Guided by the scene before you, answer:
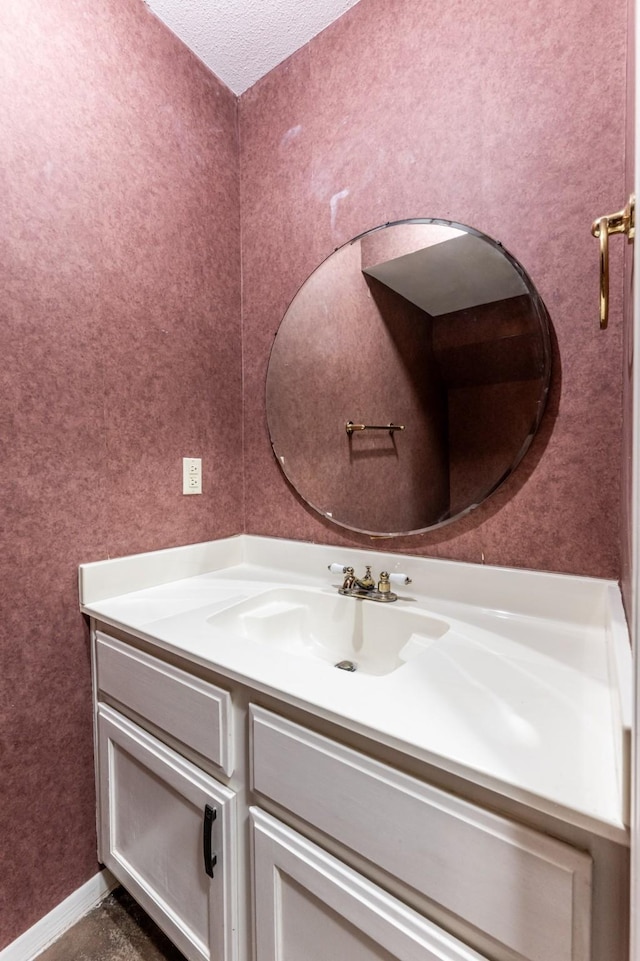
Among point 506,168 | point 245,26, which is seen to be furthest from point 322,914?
point 245,26

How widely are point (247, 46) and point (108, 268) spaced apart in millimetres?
865

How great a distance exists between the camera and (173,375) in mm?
1271

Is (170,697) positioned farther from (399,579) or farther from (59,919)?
(59,919)

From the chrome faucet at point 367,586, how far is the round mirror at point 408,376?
13 cm

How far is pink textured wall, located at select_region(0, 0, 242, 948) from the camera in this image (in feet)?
3.10

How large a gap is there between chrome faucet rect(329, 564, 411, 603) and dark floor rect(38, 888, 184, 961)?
0.94 meters

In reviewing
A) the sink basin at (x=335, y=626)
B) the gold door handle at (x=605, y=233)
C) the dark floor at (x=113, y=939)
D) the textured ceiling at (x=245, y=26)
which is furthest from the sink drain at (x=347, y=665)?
the textured ceiling at (x=245, y=26)

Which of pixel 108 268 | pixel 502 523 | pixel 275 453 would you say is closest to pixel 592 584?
→ pixel 502 523

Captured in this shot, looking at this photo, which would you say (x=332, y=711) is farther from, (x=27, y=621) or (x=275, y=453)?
(x=275, y=453)

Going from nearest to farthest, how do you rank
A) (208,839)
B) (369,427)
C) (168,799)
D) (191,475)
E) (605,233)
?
(605,233), (208,839), (168,799), (369,427), (191,475)

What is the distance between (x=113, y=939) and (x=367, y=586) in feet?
3.43

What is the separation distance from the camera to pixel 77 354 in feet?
3.44

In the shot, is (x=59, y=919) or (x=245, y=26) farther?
(x=245, y=26)

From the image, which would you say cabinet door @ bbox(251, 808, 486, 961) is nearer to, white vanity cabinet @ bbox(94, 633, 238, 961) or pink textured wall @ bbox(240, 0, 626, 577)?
white vanity cabinet @ bbox(94, 633, 238, 961)
